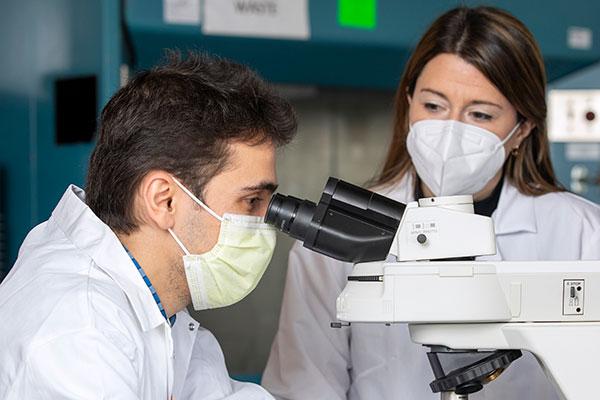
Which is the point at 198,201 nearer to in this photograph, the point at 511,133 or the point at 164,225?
the point at 164,225

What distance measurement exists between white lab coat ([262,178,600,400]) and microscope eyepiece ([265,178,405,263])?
53 cm

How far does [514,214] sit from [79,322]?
0.99 m

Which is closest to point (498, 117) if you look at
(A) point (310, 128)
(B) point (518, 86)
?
(B) point (518, 86)

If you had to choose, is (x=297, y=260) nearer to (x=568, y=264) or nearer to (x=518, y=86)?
(x=518, y=86)

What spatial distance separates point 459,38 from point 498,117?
178 millimetres

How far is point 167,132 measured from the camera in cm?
129

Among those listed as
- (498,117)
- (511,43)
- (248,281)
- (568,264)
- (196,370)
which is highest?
(511,43)

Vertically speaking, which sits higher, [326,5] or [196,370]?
[326,5]

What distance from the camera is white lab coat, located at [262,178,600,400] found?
1682mm

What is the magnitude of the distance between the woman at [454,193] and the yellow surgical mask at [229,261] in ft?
1.15

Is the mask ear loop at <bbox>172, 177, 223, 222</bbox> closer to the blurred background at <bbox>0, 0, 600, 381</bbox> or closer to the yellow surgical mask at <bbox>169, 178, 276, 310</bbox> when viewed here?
the yellow surgical mask at <bbox>169, 178, 276, 310</bbox>

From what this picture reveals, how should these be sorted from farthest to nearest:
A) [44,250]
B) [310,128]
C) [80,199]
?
[310,128] < [80,199] < [44,250]

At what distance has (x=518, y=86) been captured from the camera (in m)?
1.73

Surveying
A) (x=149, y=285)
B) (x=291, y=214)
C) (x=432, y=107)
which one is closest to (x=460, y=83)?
(x=432, y=107)
